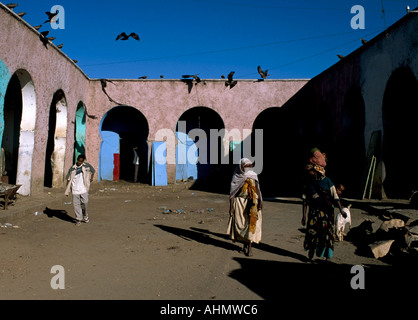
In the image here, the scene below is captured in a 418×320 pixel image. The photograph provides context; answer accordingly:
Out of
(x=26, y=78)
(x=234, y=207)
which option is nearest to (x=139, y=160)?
(x=26, y=78)

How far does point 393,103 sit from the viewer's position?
11133 mm

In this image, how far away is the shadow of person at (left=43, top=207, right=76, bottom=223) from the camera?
8.75 meters

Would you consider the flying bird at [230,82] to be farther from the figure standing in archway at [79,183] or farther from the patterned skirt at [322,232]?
the patterned skirt at [322,232]

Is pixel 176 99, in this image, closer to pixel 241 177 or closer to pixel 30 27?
pixel 30 27

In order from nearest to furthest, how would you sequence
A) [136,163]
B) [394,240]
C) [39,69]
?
[394,240], [39,69], [136,163]

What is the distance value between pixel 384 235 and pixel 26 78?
10452mm

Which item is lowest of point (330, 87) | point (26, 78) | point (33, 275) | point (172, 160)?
point (33, 275)

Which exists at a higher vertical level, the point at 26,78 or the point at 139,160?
the point at 26,78

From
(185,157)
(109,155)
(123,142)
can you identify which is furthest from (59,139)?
(185,157)

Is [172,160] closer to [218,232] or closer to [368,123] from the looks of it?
[368,123]

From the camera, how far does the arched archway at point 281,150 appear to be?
705 inches

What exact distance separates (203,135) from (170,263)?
14562 millimetres

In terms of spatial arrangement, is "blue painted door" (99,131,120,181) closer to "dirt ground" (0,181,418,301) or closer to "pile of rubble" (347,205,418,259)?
"dirt ground" (0,181,418,301)

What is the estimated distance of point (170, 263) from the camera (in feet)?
17.2
